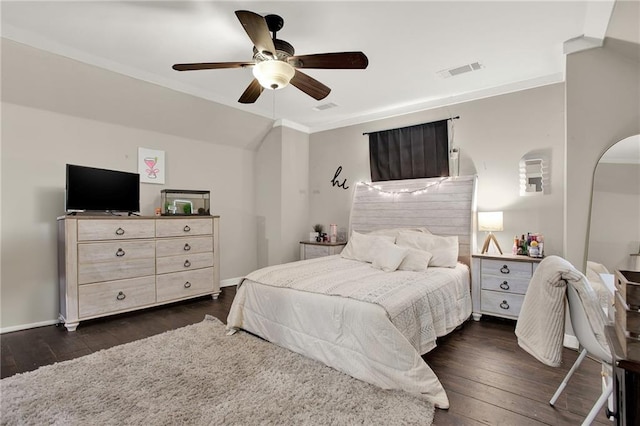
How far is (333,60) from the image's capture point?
88.6 inches

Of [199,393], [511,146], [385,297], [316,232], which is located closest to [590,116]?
[511,146]

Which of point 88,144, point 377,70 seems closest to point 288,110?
point 377,70

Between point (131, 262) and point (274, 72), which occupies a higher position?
point (274, 72)

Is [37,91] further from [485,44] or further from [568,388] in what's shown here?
[568,388]

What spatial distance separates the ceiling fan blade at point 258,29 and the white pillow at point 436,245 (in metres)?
2.53

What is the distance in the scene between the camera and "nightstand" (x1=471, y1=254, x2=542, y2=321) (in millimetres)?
3168

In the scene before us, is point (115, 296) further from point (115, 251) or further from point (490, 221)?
point (490, 221)

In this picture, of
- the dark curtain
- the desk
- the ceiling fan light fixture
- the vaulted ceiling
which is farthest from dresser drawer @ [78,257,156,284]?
the desk

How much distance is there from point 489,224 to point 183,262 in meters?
3.82

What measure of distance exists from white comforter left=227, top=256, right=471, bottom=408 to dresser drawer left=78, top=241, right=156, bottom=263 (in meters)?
1.53

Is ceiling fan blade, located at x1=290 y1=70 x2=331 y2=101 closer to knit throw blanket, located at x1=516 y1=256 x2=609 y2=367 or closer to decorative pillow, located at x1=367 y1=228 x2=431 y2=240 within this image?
decorative pillow, located at x1=367 y1=228 x2=431 y2=240

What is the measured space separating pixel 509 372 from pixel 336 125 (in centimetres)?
411

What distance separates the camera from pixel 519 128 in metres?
3.57

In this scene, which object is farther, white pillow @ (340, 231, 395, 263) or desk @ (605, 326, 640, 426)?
white pillow @ (340, 231, 395, 263)
